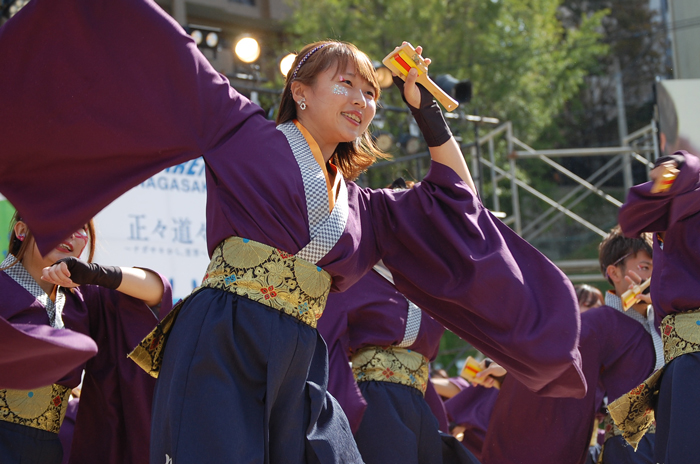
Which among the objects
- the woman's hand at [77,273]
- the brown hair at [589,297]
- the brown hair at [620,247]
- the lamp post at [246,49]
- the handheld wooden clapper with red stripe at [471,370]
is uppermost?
the lamp post at [246,49]

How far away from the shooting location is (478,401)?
13.3ft

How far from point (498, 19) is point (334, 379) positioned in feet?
33.3

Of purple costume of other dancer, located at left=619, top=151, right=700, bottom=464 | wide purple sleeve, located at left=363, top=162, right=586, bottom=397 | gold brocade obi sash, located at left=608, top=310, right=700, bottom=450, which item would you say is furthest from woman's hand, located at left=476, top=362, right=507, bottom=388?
wide purple sleeve, located at left=363, top=162, right=586, bottom=397

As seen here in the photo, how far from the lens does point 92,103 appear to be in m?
1.97

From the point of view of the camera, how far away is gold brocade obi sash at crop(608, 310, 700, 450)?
8.00 feet

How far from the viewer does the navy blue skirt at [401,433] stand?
2.79 m

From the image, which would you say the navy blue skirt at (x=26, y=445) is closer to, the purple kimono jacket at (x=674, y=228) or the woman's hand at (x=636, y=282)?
the purple kimono jacket at (x=674, y=228)

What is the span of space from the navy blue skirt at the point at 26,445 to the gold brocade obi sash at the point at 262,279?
2.05 ft

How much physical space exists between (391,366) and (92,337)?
44.4 inches

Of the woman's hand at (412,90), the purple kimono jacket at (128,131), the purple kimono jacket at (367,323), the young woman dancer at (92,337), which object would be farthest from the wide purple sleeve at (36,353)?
the purple kimono jacket at (367,323)

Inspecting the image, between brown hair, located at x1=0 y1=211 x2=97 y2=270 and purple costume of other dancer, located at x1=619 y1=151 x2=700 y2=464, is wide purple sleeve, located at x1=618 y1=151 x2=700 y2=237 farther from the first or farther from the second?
brown hair, located at x1=0 y1=211 x2=97 y2=270

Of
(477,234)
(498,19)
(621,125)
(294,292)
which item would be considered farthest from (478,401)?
(621,125)

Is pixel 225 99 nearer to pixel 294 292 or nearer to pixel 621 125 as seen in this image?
pixel 294 292

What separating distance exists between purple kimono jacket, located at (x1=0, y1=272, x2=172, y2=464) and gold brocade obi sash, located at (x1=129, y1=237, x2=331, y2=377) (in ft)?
1.97
